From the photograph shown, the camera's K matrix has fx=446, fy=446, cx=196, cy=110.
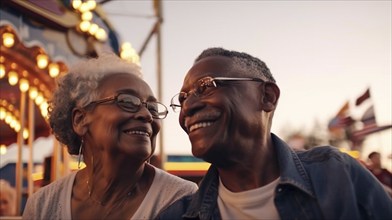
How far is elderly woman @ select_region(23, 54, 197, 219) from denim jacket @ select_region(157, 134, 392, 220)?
0.47 m

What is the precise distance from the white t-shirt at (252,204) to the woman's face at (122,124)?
0.67 m

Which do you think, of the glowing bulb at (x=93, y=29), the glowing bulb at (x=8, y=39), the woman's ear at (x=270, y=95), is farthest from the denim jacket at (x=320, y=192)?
the glowing bulb at (x=93, y=29)

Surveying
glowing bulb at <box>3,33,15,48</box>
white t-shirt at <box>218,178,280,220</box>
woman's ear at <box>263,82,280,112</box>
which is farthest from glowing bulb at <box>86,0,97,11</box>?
white t-shirt at <box>218,178,280,220</box>

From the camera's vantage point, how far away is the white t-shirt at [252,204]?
1787 mm

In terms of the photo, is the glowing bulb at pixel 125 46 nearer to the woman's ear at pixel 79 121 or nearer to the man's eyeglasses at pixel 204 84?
the woman's ear at pixel 79 121

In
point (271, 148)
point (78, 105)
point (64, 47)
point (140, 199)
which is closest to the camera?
point (271, 148)

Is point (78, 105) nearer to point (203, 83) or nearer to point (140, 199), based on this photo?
point (140, 199)

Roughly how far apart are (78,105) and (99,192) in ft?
1.77

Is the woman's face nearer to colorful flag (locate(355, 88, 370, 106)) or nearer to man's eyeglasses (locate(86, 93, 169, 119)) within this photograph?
man's eyeglasses (locate(86, 93, 169, 119))

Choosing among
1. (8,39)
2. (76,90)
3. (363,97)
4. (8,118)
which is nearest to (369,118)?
(363,97)

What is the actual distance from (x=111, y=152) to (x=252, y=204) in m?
0.92

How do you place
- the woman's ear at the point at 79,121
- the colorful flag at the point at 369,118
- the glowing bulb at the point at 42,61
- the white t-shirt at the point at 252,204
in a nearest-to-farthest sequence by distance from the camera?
the white t-shirt at the point at 252,204 < the woman's ear at the point at 79,121 < the glowing bulb at the point at 42,61 < the colorful flag at the point at 369,118

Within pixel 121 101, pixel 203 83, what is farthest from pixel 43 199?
pixel 203 83

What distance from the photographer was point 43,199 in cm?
256
